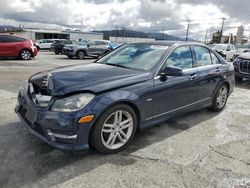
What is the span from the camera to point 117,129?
3.05 metres

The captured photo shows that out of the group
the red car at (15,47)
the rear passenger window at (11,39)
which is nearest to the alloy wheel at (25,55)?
the red car at (15,47)

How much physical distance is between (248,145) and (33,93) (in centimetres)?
325

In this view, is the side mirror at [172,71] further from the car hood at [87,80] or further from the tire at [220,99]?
the tire at [220,99]

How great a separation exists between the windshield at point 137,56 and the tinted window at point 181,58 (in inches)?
6.3

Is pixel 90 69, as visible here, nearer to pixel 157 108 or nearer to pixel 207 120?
pixel 157 108

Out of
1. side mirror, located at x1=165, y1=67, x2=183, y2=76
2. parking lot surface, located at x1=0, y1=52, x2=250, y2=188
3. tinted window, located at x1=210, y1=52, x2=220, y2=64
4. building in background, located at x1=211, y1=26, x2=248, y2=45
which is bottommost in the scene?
parking lot surface, located at x1=0, y1=52, x2=250, y2=188

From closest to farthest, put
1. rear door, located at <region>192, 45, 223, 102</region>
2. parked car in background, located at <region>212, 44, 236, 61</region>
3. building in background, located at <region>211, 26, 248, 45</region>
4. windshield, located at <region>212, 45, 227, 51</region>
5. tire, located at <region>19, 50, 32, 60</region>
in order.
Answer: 1. rear door, located at <region>192, 45, 223, 102</region>
2. tire, located at <region>19, 50, 32, 60</region>
3. parked car in background, located at <region>212, 44, 236, 61</region>
4. windshield, located at <region>212, 45, 227, 51</region>
5. building in background, located at <region>211, 26, 248, 45</region>

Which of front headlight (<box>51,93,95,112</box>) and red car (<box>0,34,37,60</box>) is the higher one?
red car (<box>0,34,37,60</box>)

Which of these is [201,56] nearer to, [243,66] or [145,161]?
[145,161]

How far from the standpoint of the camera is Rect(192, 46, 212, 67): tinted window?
4.20 m

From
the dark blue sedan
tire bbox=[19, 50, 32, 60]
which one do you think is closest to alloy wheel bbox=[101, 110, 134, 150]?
the dark blue sedan

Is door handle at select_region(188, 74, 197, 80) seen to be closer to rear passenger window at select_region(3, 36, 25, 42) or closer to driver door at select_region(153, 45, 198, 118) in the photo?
driver door at select_region(153, 45, 198, 118)

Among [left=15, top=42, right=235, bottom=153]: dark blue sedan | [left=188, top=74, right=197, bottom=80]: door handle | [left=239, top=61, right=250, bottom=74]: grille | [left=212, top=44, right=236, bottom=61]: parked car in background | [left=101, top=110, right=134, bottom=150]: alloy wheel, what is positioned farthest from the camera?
[left=212, top=44, right=236, bottom=61]: parked car in background

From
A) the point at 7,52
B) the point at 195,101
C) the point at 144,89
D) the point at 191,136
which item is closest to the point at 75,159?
the point at 144,89
